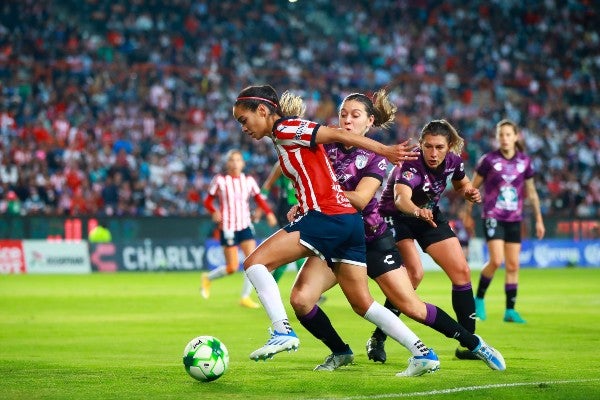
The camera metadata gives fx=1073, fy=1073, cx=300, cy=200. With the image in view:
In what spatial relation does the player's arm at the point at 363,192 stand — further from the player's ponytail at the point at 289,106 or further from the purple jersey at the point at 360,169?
the player's ponytail at the point at 289,106

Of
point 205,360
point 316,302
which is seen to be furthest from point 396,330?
point 205,360

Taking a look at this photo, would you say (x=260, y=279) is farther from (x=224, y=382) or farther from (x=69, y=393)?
(x=69, y=393)

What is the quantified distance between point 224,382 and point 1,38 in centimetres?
2791

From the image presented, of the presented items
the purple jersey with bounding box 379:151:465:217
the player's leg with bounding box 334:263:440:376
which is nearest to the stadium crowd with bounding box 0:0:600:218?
the purple jersey with bounding box 379:151:465:217

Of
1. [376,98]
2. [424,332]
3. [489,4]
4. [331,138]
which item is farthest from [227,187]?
[489,4]

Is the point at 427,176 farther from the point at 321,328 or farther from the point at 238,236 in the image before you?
A: the point at 238,236

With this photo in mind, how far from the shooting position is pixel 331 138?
7.88 metres

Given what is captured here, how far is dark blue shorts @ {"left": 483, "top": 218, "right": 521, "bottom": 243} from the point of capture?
14641 mm

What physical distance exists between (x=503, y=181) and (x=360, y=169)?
6146 millimetres

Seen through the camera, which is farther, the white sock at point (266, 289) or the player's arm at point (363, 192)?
the player's arm at point (363, 192)

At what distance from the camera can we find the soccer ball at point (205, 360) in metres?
8.12

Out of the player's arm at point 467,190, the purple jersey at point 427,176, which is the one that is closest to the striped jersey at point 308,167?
the purple jersey at point 427,176

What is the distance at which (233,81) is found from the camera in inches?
1405

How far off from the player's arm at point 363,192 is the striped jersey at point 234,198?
985cm
